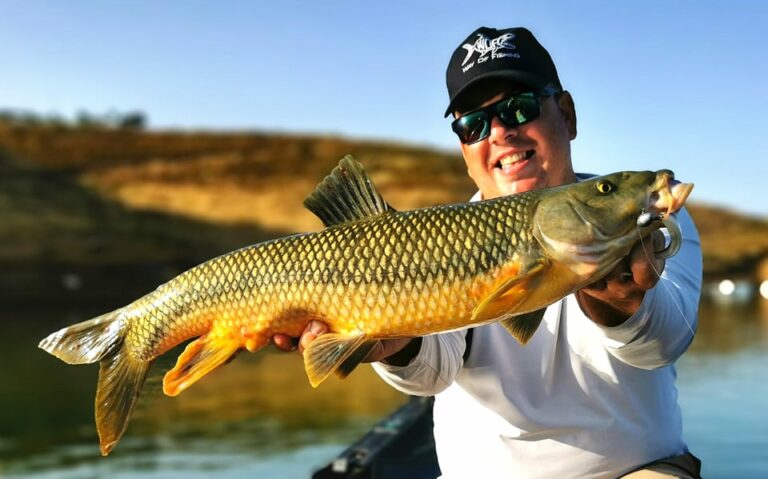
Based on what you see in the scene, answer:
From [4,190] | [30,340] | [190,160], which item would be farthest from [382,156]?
[30,340]

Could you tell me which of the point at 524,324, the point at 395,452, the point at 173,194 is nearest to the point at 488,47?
the point at 524,324

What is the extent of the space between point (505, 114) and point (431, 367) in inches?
43.6

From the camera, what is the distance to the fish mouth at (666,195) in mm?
2238

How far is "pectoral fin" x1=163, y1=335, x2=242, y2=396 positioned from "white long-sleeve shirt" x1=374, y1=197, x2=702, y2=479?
587mm

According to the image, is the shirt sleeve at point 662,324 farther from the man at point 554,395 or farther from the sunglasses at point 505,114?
the sunglasses at point 505,114

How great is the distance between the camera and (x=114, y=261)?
2850 centimetres

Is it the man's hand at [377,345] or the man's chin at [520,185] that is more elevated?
the man's chin at [520,185]

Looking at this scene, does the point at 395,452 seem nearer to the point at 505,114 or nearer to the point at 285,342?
the point at 505,114

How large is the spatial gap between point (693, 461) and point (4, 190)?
104 feet

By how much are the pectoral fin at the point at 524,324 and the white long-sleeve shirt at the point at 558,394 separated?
0.57 metres

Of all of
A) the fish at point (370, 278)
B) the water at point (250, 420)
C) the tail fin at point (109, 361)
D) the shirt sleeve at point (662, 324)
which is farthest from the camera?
the water at point (250, 420)

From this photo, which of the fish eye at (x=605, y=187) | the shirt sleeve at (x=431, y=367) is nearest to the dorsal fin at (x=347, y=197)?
the shirt sleeve at (x=431, y=367)

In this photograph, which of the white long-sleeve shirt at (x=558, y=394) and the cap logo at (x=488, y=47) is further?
the cap logo at (x=488, y=47)

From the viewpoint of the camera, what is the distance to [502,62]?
3516 millimetres
